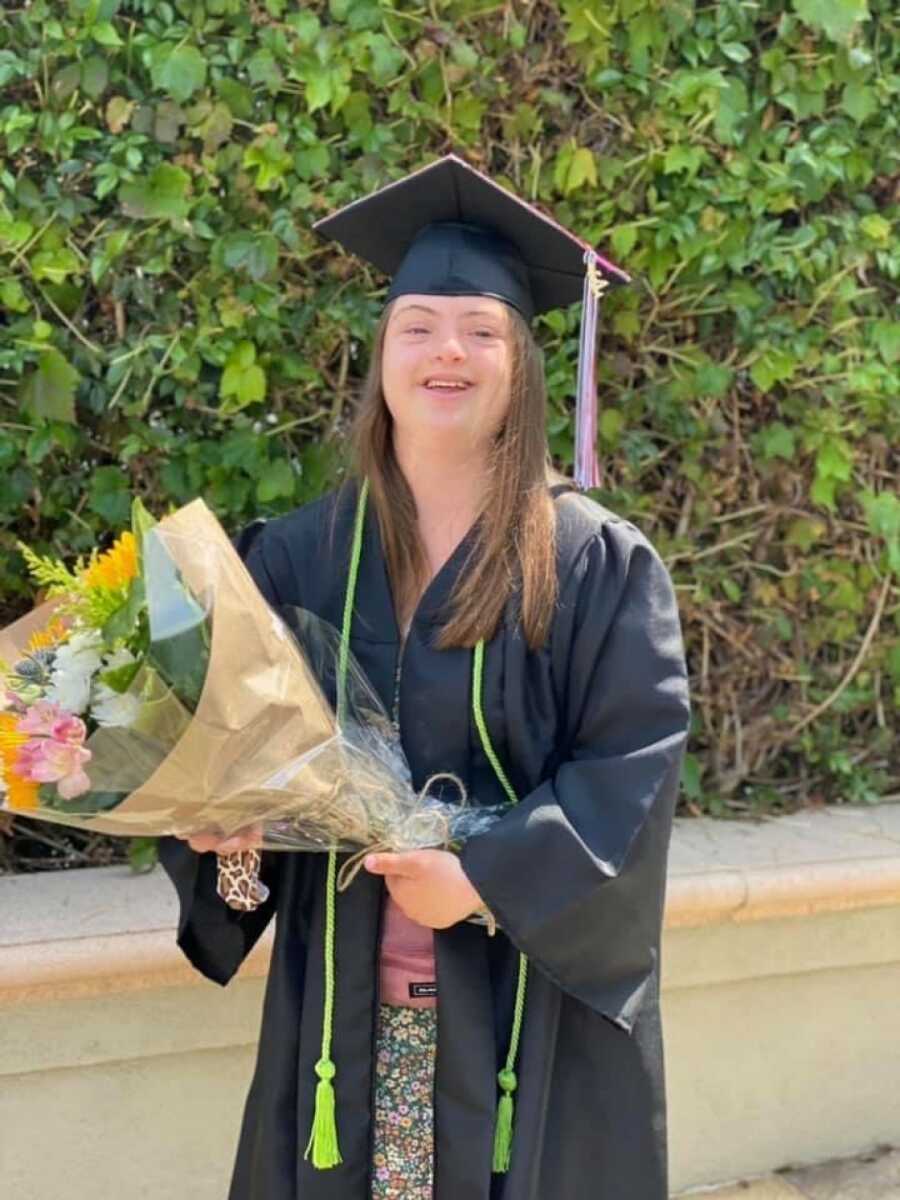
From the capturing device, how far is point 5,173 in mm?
2660

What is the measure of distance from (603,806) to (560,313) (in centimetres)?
146

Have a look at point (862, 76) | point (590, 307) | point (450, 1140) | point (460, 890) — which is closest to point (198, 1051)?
point (450, 1140)

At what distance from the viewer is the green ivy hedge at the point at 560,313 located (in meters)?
2.74

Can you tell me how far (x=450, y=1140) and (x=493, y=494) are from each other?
3.08ft

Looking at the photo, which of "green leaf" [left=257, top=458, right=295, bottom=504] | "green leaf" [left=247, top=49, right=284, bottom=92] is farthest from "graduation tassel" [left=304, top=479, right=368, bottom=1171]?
"green leaf" [left=247, top=49, right=284, bottom=92]

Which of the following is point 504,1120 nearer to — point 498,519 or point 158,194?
point 498,519

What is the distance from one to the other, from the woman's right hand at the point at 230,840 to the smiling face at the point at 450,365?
62 centimetres

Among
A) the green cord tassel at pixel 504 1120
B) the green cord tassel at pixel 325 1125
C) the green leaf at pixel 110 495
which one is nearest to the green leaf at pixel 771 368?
the green leaf at pixel 110 495

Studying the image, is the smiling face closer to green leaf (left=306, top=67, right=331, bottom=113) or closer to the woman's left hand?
the woman's left hand

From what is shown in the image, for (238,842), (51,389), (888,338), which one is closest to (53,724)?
(238,842)

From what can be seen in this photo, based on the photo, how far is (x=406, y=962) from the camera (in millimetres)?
2021

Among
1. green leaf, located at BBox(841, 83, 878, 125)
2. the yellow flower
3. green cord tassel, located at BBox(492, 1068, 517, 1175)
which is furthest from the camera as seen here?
green leaf, located at BBox(841, 83, 878, 125)

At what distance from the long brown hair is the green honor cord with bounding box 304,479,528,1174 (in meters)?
0.06

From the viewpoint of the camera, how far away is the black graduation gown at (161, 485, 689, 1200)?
187 cm
